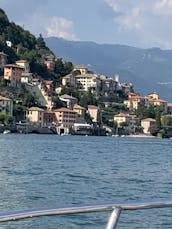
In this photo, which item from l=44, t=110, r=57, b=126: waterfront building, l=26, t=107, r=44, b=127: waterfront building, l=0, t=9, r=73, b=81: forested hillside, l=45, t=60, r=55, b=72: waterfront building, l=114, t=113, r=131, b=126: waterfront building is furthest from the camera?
l=45, t=60, r=55, b=72: waterfront building

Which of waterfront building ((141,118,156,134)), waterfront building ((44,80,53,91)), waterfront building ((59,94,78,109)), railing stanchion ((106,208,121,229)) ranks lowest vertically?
railing stanchion ((106,208,121,229))

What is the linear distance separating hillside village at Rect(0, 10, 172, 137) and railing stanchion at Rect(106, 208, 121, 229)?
115416 millimetres

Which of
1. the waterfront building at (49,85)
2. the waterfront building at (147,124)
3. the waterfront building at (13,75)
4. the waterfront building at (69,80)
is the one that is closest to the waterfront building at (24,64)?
the waterfront building at (49,85)

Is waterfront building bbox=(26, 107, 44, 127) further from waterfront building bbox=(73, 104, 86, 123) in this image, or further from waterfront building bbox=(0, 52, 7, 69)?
waterfront building bbox=(0, 52, 7, 69)

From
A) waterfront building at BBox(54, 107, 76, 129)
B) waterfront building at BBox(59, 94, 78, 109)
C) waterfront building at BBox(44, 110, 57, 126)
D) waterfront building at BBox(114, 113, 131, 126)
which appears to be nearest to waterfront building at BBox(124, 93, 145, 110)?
waterfront building at BBox(114, 113, 131, 126)

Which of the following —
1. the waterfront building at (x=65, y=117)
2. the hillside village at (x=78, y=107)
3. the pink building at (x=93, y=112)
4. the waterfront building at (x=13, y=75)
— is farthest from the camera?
the pink building at (x=93, y=112)

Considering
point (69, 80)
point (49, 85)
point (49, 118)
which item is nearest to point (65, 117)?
point (49, 118)

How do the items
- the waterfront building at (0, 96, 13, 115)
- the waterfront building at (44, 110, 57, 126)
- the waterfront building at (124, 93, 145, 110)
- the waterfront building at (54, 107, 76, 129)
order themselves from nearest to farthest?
1. the waterfront building at (0, 96, 13, 115)
2. the waterfront building at (44, 110, 57, 126)
3. the waterfront building at (54, 107, 76, 129)
4. the waterfront building at (124, 93, 145, 110)

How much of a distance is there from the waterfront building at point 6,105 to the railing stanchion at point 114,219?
11998 centimetres

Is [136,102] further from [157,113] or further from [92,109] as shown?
[92,109]

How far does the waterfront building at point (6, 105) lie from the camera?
4844 inches

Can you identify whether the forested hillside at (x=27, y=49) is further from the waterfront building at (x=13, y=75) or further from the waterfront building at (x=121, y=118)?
the waterfront building at (x=121, y=118)

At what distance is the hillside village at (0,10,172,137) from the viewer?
432ft

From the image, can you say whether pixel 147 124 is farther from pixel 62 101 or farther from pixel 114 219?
pixel 114 219
